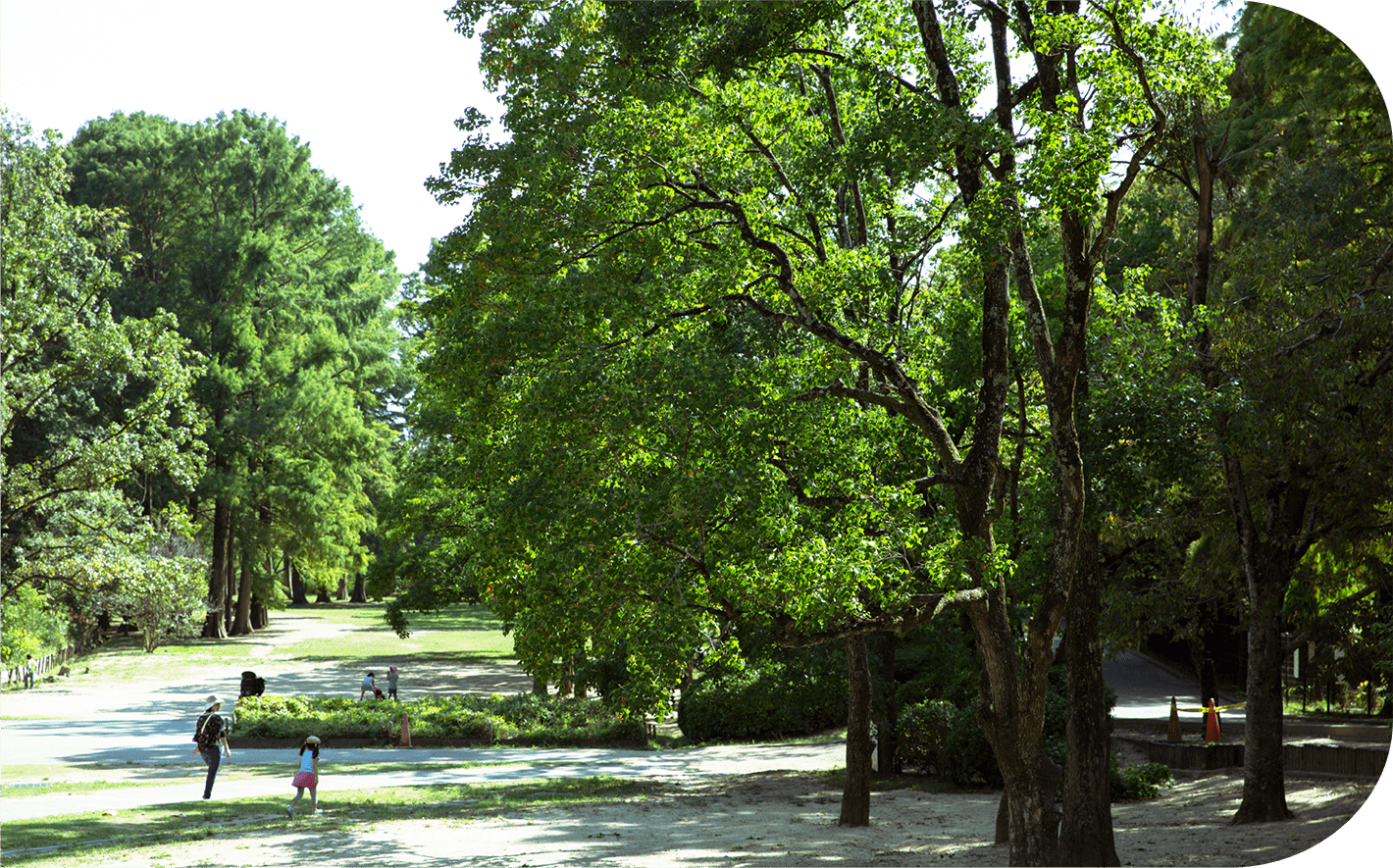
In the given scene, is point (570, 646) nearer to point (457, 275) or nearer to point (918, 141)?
point (918, 141)

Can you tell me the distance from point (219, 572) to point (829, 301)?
42419 mm

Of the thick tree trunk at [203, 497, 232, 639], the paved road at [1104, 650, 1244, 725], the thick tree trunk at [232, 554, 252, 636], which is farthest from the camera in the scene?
the thick tree trunk at [232, 554, 252, 636]

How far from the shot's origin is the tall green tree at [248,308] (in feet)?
144

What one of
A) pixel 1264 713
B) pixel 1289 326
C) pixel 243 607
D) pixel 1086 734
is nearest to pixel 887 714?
pixel 1264 713

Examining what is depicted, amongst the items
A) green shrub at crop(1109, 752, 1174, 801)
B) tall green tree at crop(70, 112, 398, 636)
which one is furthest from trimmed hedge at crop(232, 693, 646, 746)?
tall green tree at crop(70, 112, 398, 636)

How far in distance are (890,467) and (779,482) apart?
3.21m

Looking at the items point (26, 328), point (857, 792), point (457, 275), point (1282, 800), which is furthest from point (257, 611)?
point (1282, 800)

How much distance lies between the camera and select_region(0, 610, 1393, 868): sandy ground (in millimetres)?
11688

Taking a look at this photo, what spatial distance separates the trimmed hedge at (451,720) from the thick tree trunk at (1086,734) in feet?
42.2

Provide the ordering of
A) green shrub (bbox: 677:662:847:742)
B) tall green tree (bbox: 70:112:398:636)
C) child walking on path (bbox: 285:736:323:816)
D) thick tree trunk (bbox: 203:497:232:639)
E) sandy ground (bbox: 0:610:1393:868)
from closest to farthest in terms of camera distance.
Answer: sandy ground (bbox: 0:610:1393:868) < child walking on path (bbox: 285:736:323:816) < green shrub (bbox: 677:662:847:742) < tall green tree (bbox: 70:112:398:636) < thick tree trunk (bbox: 203:497:232:639)

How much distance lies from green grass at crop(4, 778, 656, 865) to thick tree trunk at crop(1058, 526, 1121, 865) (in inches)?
306

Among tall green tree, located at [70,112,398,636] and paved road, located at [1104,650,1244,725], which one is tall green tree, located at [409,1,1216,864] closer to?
paved road, located at [1104,650,1244,725]

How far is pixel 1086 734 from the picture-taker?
11.7 m

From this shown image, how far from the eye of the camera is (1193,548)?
16406 mm
